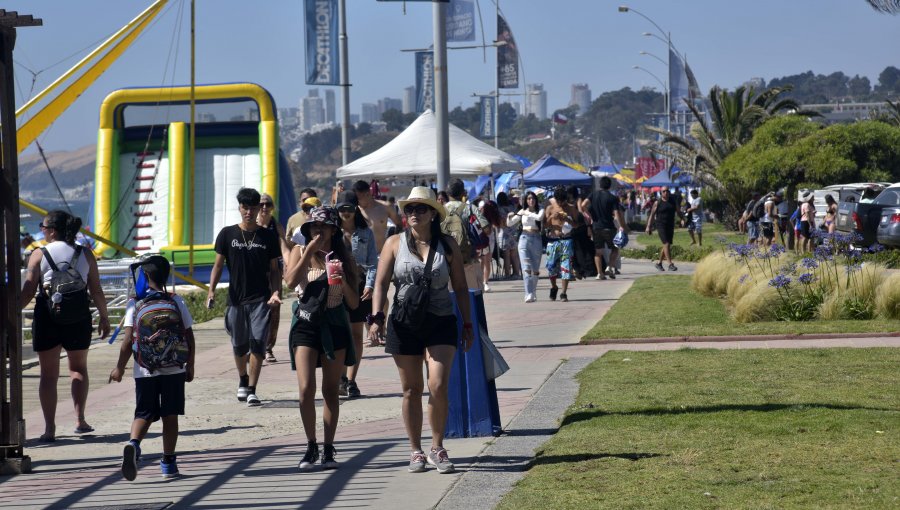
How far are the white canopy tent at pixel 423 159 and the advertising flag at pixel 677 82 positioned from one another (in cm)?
3058

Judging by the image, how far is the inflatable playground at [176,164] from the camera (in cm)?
2883

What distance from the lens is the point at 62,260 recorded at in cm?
914

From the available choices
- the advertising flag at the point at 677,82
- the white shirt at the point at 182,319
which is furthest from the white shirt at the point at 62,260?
the advertising flag at the point at 677,82

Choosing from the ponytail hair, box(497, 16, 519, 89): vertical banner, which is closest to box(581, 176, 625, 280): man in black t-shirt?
the ponytail hair

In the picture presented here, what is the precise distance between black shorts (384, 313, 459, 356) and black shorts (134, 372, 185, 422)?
51.0 inches

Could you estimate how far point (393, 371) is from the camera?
1210 centimetres

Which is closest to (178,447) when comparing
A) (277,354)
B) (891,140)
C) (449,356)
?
(449,356)

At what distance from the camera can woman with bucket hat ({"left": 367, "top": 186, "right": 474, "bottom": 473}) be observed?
→ 24.0 ft

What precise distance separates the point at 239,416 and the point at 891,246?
1746 cm

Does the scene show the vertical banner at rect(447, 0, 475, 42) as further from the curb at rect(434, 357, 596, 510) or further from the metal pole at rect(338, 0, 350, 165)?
the curb at rect(434, 357, 596, 510)

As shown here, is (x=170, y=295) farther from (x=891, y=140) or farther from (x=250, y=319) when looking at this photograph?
(x=891, y=140)

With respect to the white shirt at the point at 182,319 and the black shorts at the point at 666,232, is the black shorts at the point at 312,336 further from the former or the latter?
the black shorts at the point at 666,232

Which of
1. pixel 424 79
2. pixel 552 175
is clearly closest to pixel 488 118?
pixel 424 79

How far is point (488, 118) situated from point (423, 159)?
4495cm
